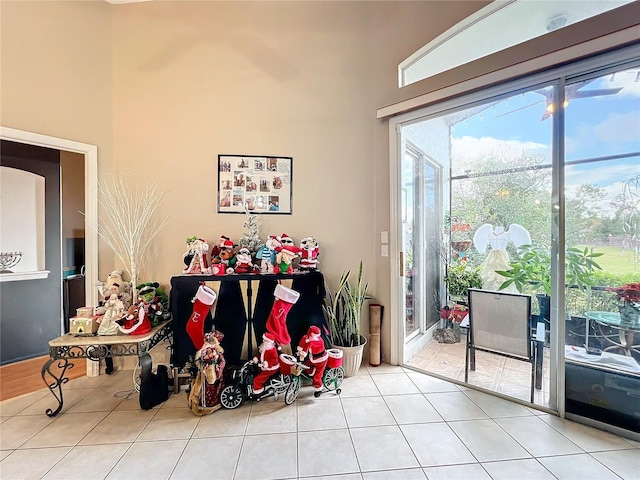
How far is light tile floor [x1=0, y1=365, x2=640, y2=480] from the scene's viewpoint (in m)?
1.53

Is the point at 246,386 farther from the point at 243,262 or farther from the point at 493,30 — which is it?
the point at 493,30

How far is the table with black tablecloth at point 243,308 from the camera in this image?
231cm

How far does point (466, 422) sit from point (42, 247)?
4.28m

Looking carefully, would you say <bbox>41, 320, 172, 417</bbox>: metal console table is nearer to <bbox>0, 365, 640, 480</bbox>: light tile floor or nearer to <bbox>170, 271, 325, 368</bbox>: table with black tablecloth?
<bbox>170, 271, 325, 368</bbox>: table with black tablecloth

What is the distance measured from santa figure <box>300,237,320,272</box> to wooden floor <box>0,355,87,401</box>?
232cm

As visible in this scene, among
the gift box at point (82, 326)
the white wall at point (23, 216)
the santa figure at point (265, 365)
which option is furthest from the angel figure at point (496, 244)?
the white wall at point (23, 216)

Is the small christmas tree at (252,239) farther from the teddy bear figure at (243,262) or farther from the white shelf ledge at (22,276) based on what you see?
the white shelf ledge at (22,276)

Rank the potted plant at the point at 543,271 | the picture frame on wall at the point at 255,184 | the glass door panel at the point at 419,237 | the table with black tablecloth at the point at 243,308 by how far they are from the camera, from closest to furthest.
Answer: the potted plant at the point at 543,271 → the table with black tablecloth at the point at 243,308 → the picture frame on wall at the point at 255,184 → the glass door panel at the point at 419,237

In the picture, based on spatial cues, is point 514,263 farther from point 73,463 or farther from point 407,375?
point 73,463

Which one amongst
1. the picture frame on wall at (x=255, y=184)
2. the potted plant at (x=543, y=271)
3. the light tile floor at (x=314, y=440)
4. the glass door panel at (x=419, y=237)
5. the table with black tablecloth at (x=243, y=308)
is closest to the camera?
the light tile floor at (x=314, y=440)

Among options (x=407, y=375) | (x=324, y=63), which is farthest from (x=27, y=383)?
(x=324, y=63)

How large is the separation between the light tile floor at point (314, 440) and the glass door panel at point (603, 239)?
0.91 ft

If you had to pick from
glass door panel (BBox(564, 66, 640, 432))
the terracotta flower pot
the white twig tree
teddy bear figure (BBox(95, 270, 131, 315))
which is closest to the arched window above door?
glass door panel (BBox(564, 66, 640, 432))

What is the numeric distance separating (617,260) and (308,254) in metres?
2.19
